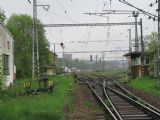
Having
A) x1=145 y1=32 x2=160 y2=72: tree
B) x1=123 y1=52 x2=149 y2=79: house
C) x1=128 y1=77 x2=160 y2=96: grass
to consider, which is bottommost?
x1=128 y1=77 x2=160 y2=96: grass

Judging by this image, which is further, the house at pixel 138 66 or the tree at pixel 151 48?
the house at pixel 138 66

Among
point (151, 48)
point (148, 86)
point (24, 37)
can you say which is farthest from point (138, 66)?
point (24, 37)

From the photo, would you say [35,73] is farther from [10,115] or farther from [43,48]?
[43,48]

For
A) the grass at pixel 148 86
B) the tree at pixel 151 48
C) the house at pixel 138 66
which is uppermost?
the tree at pixel 151 48

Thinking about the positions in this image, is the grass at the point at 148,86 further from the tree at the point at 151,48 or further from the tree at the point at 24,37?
the tree at the point at 24,37

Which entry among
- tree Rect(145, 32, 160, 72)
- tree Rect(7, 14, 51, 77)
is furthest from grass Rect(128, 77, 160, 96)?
tree Rect(7, 14, 51, 77)

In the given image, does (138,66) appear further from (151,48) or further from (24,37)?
(24,37)

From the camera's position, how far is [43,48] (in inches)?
4306

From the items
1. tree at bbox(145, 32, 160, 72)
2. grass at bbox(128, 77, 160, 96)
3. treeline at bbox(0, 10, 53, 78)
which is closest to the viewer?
grass at bbox(128, 77, 160, 96)

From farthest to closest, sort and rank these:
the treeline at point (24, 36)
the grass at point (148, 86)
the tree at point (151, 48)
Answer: the treeline at point (24, 36), the tree at point (151, 48), the grass at point (148, 86)

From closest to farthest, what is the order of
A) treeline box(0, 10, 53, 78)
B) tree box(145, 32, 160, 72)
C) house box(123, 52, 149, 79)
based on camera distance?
tree box(145, 32, 160, 72) → house box(123, 52, 149, 79) → treeline box(0, 10, 53, 78)

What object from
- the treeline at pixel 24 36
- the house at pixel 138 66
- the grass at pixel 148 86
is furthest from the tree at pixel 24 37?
the grass at pixel 148 86

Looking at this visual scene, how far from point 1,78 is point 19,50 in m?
71.2

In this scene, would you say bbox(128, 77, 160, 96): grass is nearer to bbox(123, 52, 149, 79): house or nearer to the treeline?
bbox(123, 52, 149, 79): house
